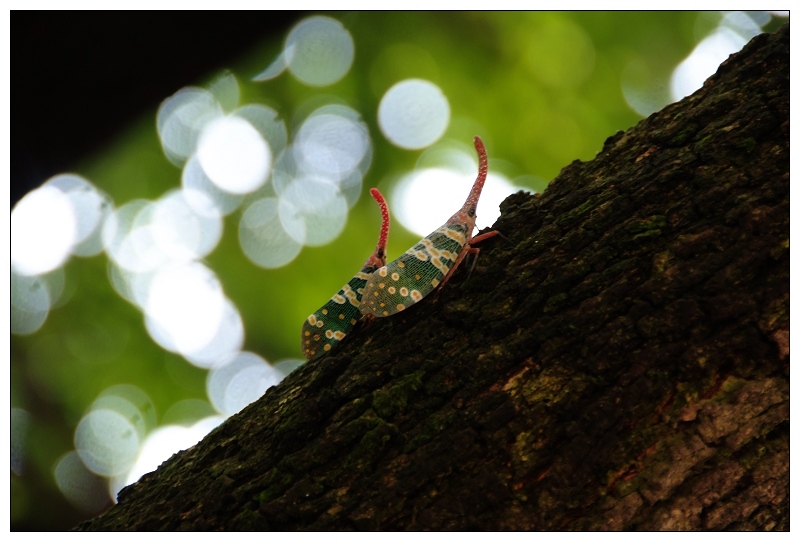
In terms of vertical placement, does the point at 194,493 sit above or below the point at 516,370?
above

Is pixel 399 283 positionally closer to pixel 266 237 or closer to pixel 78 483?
pixel 266 237

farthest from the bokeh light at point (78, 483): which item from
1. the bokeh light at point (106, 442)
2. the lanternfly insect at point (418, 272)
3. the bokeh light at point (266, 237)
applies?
the lanternfly insect at point (418, 272)

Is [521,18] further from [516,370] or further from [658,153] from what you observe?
[516,370]

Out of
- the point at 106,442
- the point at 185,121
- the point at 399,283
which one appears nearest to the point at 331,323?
the point at 399,283

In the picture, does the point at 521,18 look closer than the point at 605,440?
No

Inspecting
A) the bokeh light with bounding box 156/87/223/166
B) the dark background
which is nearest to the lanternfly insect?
the dark background

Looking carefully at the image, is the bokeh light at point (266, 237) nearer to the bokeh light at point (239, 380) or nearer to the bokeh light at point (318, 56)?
the bokeh light at point (239, 380)

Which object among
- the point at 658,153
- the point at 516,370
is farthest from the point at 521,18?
the point at 516,370
